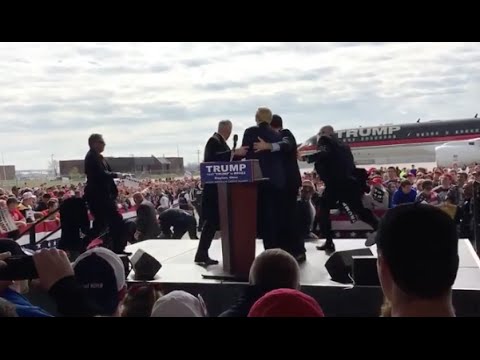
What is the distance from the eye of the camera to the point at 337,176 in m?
6.58

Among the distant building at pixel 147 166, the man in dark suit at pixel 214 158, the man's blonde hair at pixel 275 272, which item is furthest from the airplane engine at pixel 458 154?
the man's blonde hair at pixel 275 272

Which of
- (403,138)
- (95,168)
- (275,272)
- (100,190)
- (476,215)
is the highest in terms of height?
(403,138)

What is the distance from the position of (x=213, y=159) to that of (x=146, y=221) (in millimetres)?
4436

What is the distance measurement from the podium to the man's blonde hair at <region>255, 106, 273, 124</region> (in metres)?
0.69

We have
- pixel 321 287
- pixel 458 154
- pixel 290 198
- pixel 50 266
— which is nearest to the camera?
pixel 50 266

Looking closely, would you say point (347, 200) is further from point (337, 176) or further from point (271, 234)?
point (271, 234)

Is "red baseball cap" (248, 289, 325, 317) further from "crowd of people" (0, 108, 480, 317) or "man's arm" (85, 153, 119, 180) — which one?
"man's arm" (85, 153, 119, 180)

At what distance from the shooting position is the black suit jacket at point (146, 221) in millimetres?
10297

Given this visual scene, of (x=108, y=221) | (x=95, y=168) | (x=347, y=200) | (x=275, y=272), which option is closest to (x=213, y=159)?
(x=347, y=200)

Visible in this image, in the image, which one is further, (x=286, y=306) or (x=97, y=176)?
(x=97, y=176)

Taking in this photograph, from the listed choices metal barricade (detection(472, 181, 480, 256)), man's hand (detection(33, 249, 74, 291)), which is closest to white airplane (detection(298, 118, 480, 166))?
metal barricade (detection(472, 181, 480, 256))
